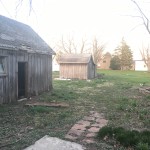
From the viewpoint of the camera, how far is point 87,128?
730 centimetres

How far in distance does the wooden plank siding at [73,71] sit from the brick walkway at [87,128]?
21692 millimetres

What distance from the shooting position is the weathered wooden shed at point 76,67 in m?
30.9

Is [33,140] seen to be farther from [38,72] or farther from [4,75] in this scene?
[38,72]

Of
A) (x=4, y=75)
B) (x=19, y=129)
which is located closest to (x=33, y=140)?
(x=19, y=129)

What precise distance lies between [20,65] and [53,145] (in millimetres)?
8975

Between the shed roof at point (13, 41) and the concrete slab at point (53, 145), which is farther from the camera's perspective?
the shed roof at point (13, 41)

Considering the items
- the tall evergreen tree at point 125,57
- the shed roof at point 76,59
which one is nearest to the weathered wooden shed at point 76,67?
the shed roof at point 76,59

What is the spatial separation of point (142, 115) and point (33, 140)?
4696mm

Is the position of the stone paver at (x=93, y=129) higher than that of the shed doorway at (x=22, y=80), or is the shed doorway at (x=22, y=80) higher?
the shed doorway at (x=22, y=80)

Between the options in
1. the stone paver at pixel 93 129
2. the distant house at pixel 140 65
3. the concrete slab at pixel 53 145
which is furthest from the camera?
the distant house at pixel 140 65

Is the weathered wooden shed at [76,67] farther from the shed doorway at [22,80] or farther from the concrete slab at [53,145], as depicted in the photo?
the concrete slab at [53,145]

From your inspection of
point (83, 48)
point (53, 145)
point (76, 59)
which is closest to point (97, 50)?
point (83, 48)

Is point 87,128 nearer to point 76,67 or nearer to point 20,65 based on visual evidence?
point 20,65

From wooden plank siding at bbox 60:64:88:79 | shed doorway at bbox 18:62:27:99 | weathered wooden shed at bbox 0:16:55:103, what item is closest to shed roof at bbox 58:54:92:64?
wooden plank siding at bbox 60:64:88:79
